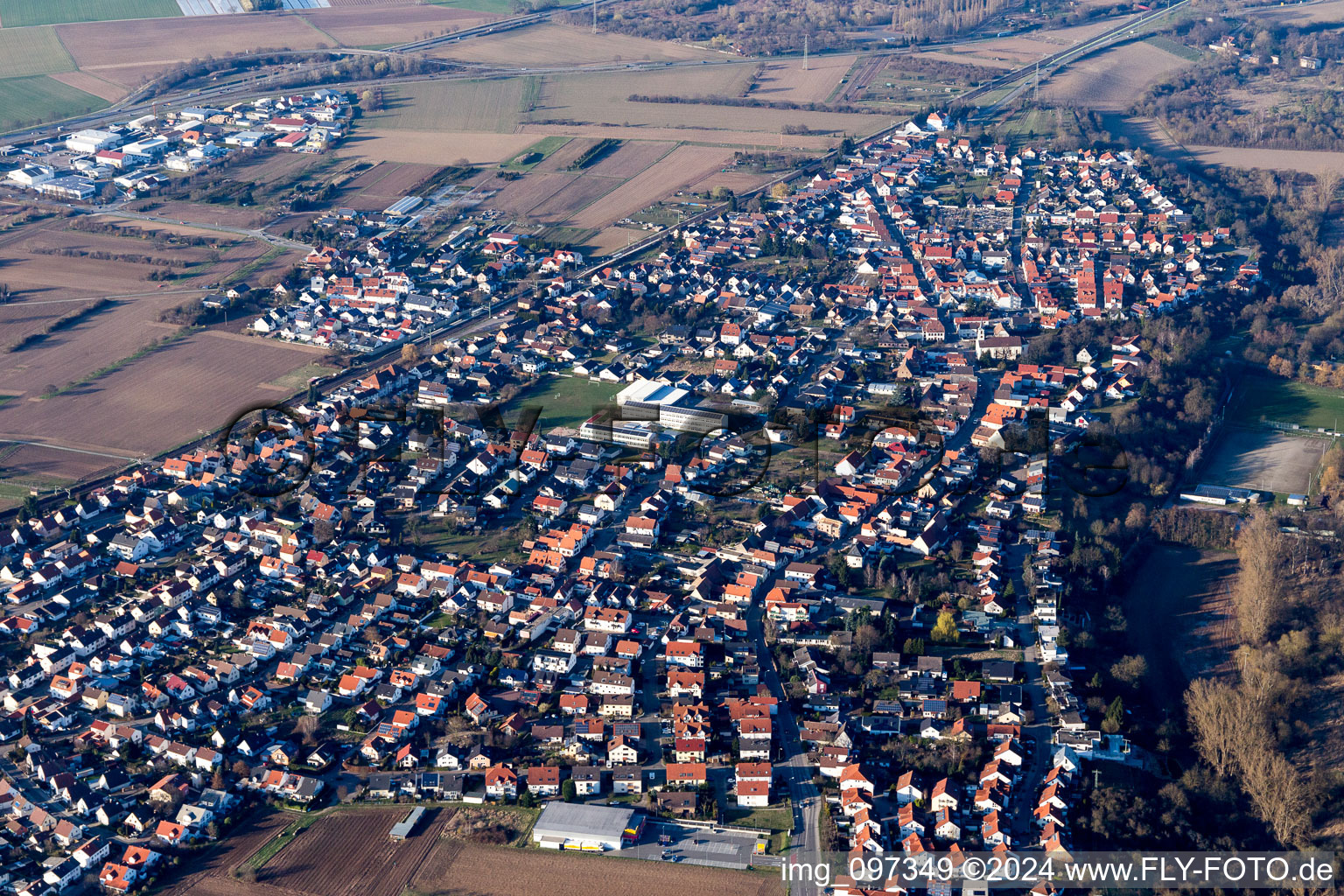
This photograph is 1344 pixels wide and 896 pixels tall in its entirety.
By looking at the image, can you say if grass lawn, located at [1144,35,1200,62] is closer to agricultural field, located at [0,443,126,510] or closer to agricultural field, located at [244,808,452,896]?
agricultural field, located at [0,443,126,510]

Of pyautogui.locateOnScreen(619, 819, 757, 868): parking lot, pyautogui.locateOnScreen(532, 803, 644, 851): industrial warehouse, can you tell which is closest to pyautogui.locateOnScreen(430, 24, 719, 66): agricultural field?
pyautogui.locateOnScreen(532, 803, 644, 851): industrial warehouse

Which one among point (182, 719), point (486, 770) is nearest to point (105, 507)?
point (182, 719)

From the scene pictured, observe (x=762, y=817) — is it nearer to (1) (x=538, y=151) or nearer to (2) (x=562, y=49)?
(1) (x=538, y=151)

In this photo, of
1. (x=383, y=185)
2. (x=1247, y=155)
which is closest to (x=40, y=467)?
(x=383, y=185)

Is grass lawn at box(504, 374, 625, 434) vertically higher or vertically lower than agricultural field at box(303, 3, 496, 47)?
lower

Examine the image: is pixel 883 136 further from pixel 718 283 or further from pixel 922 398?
pixel 922 398
